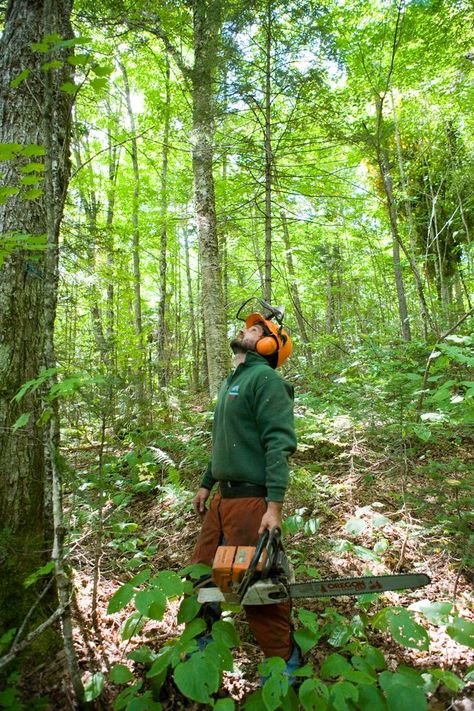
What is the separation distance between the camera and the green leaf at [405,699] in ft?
5.65

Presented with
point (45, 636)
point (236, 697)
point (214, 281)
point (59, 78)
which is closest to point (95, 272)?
A: point (214, 281)

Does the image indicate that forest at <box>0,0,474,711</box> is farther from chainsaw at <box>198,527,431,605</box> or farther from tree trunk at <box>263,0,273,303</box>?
chainsaw at <box>198,527,431,605</box>

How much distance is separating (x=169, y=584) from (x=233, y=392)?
1.25m

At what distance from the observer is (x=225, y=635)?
6.90 feet

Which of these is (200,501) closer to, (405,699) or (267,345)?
(267,345)

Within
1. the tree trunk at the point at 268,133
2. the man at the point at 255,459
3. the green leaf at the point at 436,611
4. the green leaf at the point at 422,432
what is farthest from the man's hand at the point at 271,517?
the tree trunk at the point at 268,133

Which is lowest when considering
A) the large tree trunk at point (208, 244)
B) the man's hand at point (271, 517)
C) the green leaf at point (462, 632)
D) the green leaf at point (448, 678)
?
the green leaf at point (448, 678)

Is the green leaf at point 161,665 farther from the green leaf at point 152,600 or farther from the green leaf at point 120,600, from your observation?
the green leaf at point 120,600

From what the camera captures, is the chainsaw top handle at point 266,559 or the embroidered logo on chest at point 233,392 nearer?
the chainsaw top handle at point 266,559

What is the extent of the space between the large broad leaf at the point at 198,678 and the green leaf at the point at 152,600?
266 mm

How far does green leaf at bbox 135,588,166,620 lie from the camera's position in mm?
Result: 1957

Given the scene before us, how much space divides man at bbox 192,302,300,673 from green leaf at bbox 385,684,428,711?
0.81m

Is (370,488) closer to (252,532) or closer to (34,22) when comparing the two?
(252,532)

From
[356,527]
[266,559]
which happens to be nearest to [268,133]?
[356,527]
